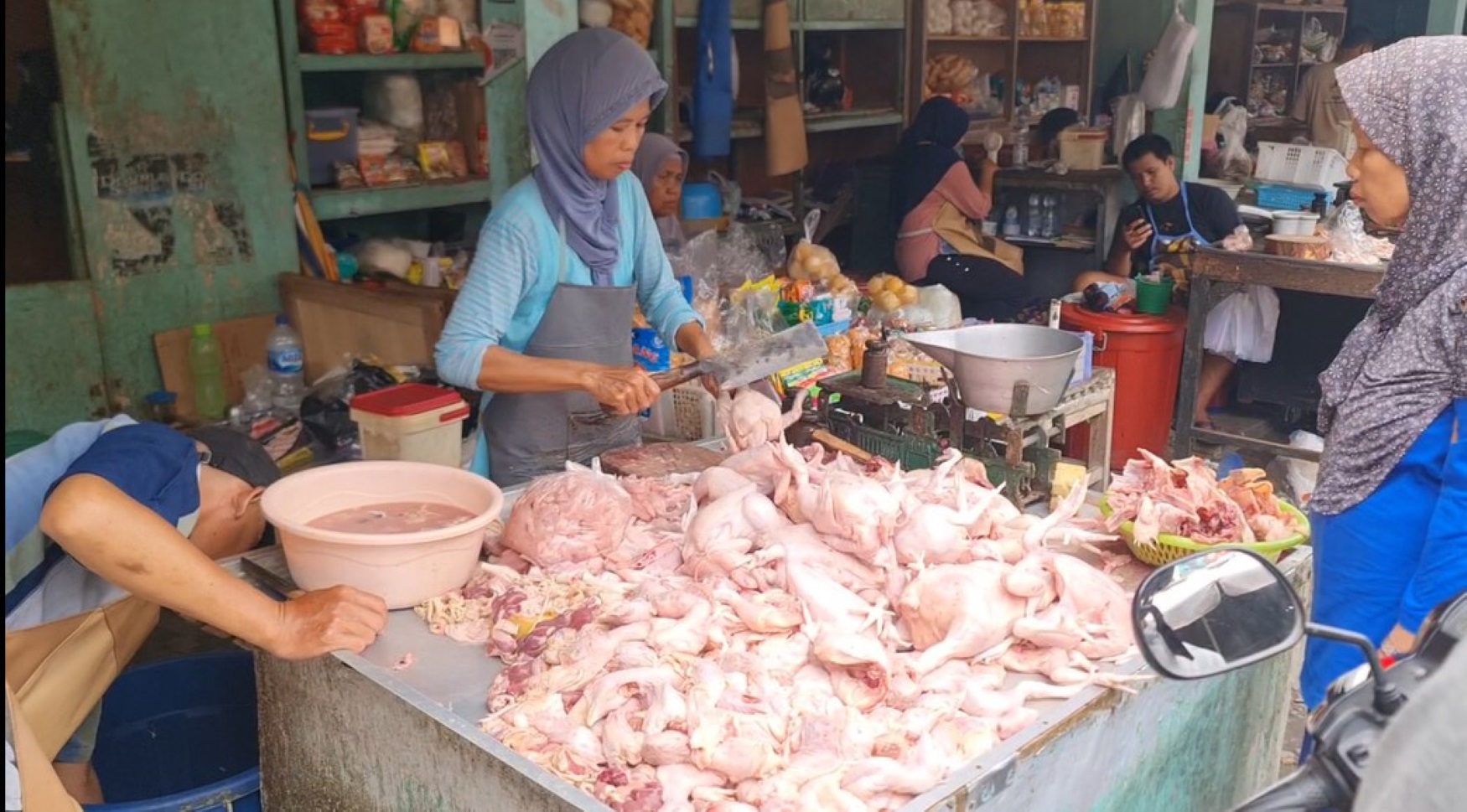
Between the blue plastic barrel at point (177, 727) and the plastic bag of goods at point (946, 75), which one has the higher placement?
the plastic bag of goods at point (946, 75)

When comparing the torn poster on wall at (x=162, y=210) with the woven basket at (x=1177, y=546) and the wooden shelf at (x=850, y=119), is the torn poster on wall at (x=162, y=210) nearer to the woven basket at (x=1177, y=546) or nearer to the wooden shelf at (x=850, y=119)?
the woven basket at (x=1177, y=546)

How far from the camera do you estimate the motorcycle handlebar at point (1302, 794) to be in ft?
4.32

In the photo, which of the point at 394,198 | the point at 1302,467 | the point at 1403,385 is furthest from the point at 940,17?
the point at 1403,385

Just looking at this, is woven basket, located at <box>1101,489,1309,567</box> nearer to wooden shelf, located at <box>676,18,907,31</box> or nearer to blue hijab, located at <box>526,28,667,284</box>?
blue hijab, located at <box>526,28,667,284</box>

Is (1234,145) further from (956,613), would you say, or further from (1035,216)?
(956,613)

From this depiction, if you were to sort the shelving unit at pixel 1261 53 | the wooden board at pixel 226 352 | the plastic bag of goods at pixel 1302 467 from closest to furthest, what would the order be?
the wooden board at pixel 226 352 → the plastic bag of goods at pixel 1302 467 → the shelving unit at pixel 1261 53

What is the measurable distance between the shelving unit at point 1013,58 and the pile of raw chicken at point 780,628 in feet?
23.0

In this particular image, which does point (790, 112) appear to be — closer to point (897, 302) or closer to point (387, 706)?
point (897, 302)

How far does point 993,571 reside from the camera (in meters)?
2.21

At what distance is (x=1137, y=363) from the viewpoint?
20.5 feet

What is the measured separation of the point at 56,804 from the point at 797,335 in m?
1.91

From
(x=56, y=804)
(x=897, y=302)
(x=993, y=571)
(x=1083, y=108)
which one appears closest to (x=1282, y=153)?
(x=1083, y=108)

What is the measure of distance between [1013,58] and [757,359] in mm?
7378

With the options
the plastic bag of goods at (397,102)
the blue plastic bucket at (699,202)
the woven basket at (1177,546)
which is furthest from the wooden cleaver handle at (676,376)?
the blue plastic bucket at (699,202)
